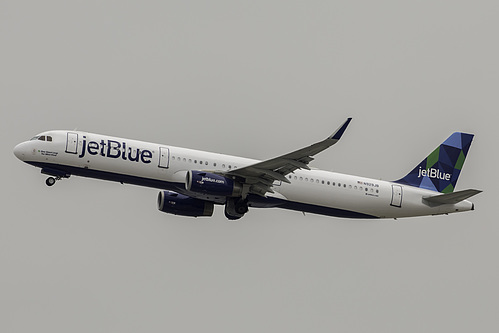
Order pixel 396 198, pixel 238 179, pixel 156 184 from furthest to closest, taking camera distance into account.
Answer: pixel 396 198 → pixel 238 179 → pixel 156 184

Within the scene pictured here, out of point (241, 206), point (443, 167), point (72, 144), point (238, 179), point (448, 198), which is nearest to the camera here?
point (72, 144)

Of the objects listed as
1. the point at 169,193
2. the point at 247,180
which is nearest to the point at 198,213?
the point at 169,193

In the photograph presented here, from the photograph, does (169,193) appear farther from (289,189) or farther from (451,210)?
(451,210)

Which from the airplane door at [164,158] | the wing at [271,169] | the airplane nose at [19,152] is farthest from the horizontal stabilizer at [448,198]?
the airplane nose at [19,152]

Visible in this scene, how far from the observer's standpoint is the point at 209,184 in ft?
175

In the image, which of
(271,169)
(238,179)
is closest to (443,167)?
(271,169)

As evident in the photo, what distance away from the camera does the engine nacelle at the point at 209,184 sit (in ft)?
174

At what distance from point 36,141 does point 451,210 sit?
24.8 metres

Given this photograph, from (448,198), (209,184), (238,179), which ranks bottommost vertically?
(209,184)

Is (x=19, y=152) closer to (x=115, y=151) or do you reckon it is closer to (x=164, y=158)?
(x=115, y=151)

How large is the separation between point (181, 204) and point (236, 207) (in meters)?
4.52

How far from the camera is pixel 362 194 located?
190ft

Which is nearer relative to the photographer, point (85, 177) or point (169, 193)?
point (85, 177)

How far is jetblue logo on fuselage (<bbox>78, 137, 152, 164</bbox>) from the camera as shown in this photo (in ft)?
175
